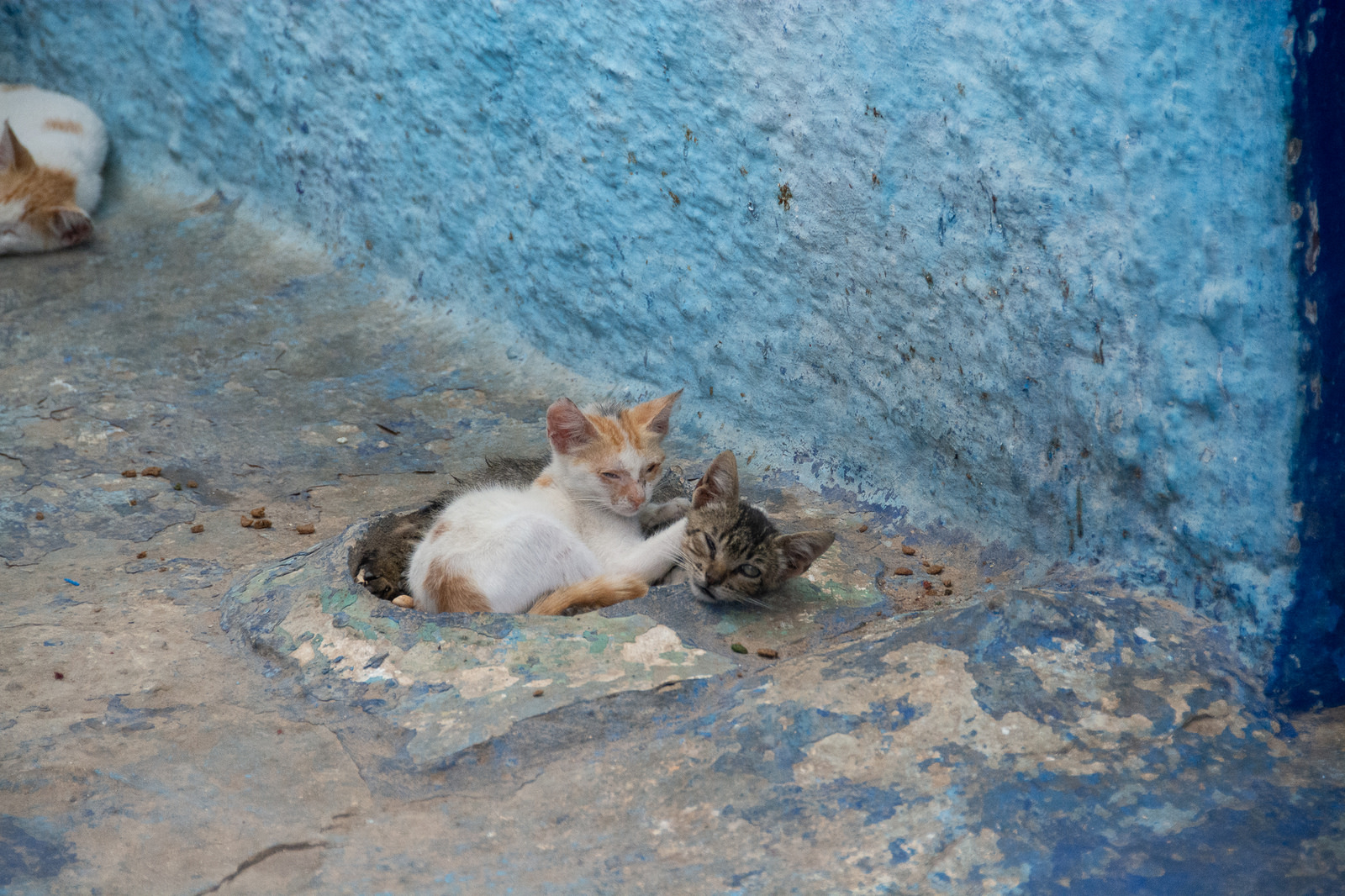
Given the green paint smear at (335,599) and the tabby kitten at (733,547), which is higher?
the tabby kitten at (733,547)

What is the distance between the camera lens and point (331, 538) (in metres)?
3.47

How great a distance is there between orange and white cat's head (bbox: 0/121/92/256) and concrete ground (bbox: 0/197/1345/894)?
235cm

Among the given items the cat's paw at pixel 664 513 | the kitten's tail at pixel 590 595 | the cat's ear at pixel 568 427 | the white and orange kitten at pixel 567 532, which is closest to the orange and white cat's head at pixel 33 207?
the white and orange kitten at pixel 567 532

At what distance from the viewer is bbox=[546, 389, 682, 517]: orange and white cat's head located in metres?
3.37

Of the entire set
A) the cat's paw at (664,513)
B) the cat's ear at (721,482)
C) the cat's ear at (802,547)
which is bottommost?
the cat's paw at (664,513)

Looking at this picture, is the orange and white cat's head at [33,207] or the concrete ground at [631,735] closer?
the concrete ground at [631,735]

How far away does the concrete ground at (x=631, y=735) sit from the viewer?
222cm

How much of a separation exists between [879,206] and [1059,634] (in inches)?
56.8

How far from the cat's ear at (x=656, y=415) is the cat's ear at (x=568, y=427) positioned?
221 millimetres

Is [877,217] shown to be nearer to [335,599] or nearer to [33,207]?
[335,599]

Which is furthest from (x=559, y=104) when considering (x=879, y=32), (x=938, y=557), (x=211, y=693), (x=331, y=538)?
(x=211, y=693)

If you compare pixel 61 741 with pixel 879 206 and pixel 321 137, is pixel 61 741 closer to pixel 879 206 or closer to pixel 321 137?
pixel 879 206

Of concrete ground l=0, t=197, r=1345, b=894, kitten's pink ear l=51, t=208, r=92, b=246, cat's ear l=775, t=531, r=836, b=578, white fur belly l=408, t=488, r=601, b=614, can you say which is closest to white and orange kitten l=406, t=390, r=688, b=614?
white fur belly l=408, t=488, r=601, b=614

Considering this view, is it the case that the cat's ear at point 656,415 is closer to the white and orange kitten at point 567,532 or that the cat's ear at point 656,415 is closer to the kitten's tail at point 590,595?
the white and orange kitten at point 567,532
